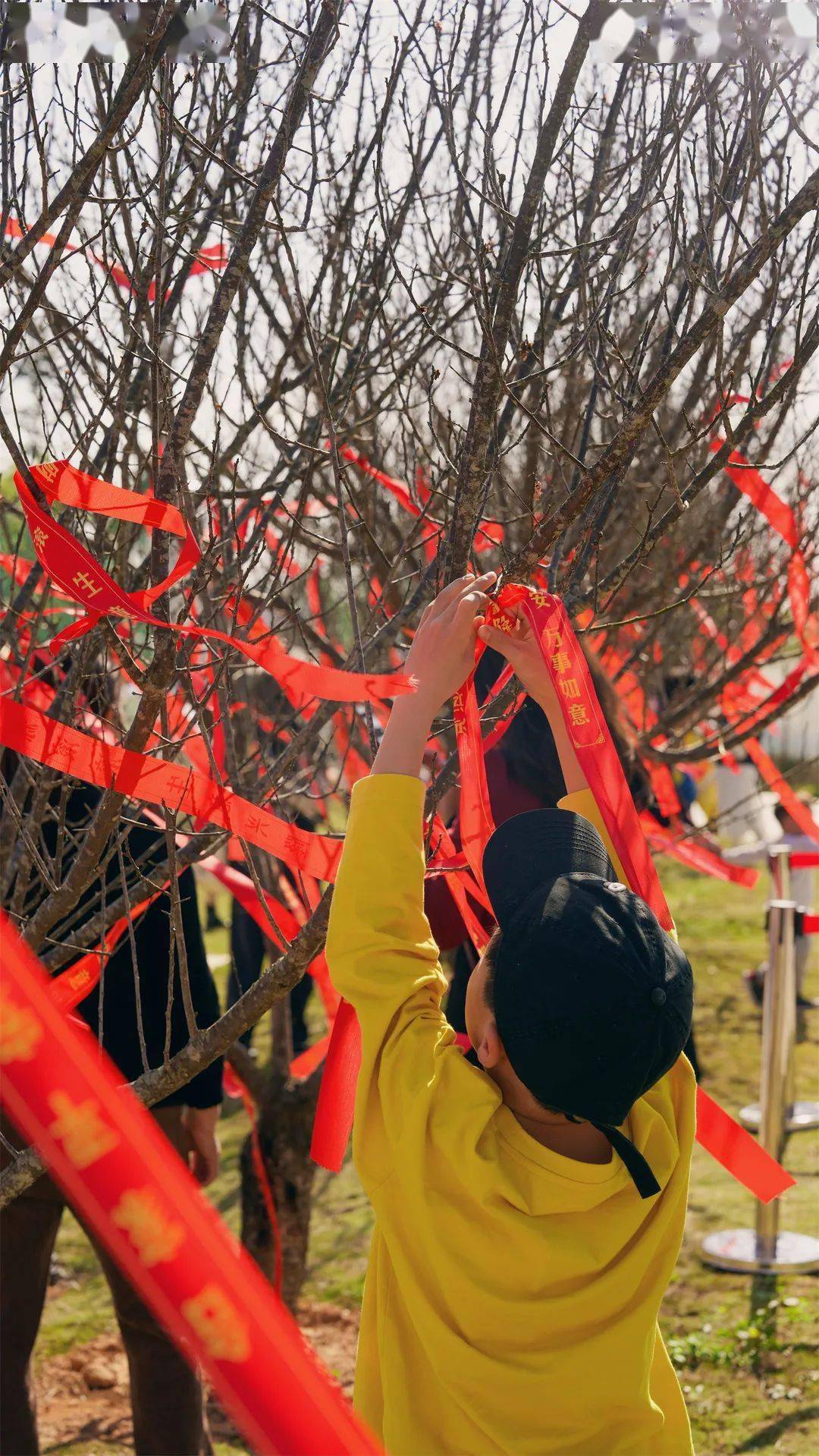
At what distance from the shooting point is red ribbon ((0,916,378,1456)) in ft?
4.52

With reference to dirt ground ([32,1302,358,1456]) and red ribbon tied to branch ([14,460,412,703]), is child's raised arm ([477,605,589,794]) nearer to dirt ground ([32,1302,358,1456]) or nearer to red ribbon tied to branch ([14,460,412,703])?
red ribbon tied to branch ([14,460,412,703])

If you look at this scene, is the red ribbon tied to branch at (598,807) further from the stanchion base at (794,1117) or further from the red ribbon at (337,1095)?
the stanchion base at (794,1117)

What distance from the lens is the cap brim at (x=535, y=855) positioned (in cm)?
181

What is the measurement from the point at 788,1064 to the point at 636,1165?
4268mm

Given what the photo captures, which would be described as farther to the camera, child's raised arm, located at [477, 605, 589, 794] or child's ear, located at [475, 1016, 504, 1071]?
child's raised arm, located at [477, 605, 589, 794]

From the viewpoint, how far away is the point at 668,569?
4535mm

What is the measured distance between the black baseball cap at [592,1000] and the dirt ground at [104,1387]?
2.97 meters

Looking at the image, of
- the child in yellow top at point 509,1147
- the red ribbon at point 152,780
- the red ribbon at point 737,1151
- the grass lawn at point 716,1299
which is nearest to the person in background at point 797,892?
the grass lawn at point 716,1299

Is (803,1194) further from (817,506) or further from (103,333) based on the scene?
(103,333)

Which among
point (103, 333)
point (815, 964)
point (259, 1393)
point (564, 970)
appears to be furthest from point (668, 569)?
point (815, 964)

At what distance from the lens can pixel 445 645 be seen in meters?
1.84

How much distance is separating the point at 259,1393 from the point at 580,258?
6.96ft

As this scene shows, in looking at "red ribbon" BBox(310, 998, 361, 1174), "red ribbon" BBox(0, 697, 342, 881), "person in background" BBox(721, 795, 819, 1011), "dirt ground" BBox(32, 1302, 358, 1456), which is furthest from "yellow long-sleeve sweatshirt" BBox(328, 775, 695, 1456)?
"person in background" BBox(721, 795, 819, 1011)

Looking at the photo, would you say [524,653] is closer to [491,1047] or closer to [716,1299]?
[491,1047]
